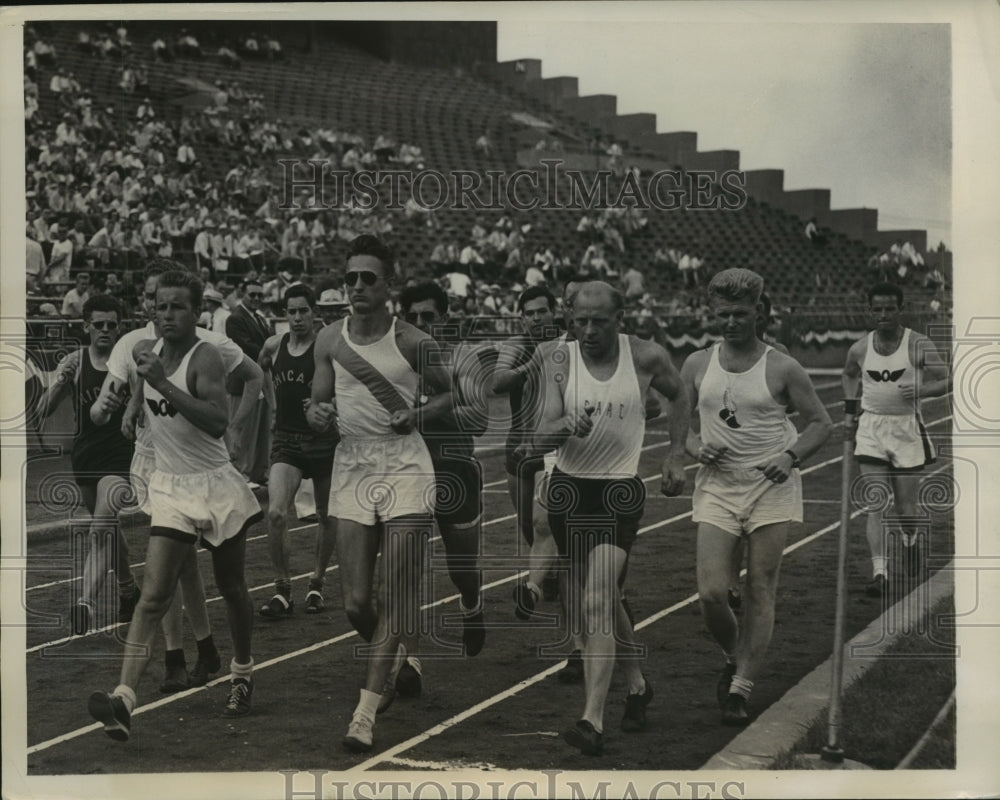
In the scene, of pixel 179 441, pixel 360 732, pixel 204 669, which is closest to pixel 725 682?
pixel 360 732

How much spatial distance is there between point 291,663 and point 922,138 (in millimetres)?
4228

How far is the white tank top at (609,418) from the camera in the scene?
7047mm

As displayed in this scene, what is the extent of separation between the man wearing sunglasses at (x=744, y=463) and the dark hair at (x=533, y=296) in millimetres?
1165

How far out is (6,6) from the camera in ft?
24.8

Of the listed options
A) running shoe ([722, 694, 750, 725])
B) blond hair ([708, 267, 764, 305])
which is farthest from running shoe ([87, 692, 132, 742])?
blond hair ([708, 267, 764, 305])

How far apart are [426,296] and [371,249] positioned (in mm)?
847

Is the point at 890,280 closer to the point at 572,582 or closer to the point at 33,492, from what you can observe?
the point at 572,582

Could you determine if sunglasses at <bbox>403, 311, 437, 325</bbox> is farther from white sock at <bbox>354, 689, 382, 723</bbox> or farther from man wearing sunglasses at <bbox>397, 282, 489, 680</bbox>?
white sock at <bbox>354, 689, 382, 723</bbox>

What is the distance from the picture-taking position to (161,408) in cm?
725

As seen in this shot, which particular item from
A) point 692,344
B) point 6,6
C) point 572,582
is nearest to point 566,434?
point 572,582

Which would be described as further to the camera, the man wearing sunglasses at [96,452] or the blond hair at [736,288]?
the man wearing sunglasses at [96,452]

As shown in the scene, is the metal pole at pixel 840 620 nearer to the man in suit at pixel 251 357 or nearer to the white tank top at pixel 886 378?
the white tank top at pixel 886 378

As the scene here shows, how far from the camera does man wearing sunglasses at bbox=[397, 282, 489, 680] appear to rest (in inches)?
299

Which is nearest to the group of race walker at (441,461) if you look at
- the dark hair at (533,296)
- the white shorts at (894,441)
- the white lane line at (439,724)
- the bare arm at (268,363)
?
the white lane line at (439,724)
